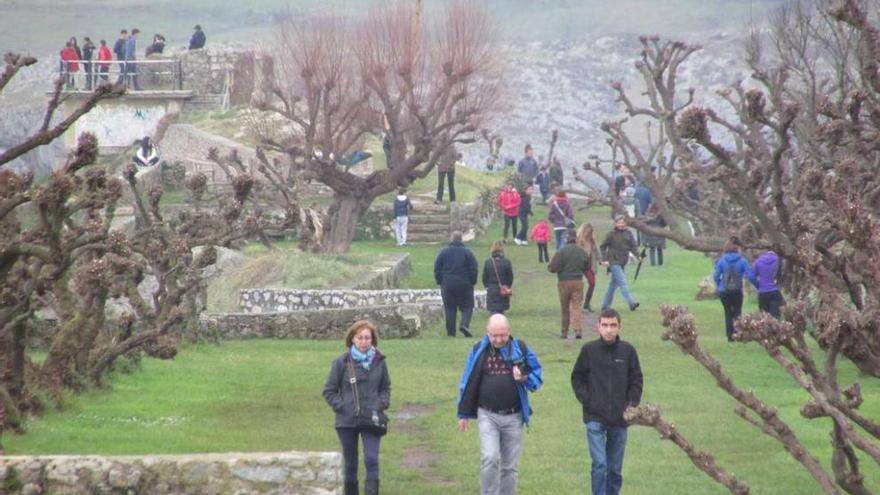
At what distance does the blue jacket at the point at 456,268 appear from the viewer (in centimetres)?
2991

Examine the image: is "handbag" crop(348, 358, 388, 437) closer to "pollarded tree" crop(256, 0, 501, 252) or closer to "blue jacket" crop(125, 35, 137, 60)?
"pollarded tree" crop(256, 0, 501, 252)

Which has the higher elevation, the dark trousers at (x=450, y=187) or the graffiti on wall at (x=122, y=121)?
the graffiti on wall at (x=122, y=121)

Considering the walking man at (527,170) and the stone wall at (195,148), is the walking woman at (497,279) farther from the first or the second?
the walking man at (527,170)

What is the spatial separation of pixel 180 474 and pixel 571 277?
15.7m

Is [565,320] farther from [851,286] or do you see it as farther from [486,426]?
[851,286]

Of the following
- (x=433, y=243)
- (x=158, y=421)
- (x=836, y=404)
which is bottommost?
(x=433, y=243)

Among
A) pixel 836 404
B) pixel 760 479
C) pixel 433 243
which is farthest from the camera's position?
pixel 433 243

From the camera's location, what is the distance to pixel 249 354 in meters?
27.6

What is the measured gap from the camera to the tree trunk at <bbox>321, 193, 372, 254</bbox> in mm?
43344

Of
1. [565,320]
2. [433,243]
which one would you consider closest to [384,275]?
[565,320]

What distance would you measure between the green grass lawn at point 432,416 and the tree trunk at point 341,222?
41.8 feet

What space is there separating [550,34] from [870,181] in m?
99.8

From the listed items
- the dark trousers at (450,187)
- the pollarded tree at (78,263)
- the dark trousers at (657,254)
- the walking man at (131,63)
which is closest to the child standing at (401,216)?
the dark trousers at (450,187)

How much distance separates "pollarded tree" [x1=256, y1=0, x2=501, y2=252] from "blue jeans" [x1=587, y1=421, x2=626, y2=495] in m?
27.1
